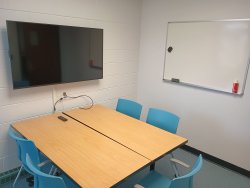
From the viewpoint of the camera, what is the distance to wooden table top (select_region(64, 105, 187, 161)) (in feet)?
6.48

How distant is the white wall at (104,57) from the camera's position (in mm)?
2377

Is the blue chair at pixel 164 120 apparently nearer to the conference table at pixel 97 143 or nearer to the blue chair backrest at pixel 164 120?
the blue chair backrest at pixel 164 120

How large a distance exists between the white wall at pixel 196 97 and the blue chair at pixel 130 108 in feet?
3.01

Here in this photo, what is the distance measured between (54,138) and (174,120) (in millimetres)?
1346

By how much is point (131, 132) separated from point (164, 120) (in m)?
0.49

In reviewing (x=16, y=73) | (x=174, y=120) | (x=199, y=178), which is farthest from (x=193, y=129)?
(x=16, y=73)

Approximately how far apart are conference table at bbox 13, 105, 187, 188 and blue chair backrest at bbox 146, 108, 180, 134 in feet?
0.61

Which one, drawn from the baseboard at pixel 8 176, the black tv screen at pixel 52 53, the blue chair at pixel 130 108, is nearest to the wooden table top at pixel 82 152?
the black tv screen at pixel 52 53

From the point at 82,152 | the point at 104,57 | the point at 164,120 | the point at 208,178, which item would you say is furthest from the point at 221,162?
the point at 104,57

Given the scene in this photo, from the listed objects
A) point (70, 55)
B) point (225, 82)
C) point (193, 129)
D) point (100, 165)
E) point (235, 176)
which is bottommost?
point (235, 176)

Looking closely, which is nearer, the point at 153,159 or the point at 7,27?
the point at 153,159

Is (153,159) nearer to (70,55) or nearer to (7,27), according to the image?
(70,55)

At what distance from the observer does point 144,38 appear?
381cm

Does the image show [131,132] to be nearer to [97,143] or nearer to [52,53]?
[97,143]
